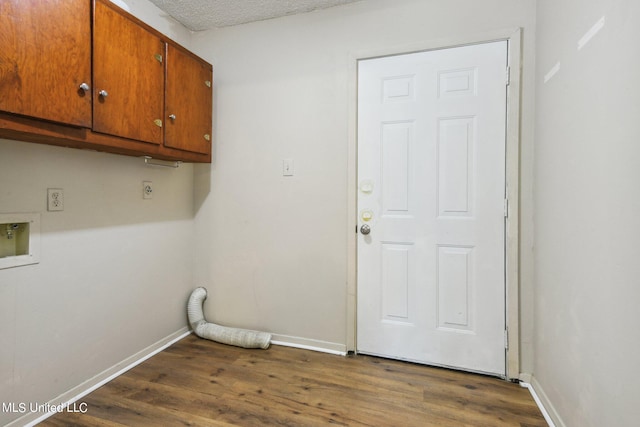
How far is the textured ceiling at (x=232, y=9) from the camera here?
211 cm

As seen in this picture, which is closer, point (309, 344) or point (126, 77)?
point (126, 77)

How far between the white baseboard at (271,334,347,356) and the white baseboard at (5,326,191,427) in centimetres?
80

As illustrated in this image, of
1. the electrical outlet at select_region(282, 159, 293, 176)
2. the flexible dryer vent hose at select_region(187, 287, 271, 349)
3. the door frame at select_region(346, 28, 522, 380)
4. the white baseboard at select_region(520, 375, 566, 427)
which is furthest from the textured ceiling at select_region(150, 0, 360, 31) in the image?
the white baseboard at select_region(520, 375, 566, 427)

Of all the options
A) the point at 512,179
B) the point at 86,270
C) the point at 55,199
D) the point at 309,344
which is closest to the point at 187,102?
the point at 55,199

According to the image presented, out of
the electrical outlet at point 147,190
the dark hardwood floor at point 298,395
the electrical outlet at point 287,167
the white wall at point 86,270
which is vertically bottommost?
the dark hardwood floor at point 298,395

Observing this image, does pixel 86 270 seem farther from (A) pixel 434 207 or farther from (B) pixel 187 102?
(A) pixel 434 207

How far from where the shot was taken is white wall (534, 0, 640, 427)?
101 centimetres

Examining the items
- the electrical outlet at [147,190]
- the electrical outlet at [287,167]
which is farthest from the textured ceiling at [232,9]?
the electrical outlet at [147,190]

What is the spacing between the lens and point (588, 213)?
1.25m

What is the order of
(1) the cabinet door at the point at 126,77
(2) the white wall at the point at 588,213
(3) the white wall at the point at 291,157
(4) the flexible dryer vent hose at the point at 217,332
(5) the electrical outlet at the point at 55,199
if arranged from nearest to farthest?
(2) the white wall at the point at 588,213 → (1) the cabinet door at the point at 126,77 → (5) the electrical outlet at the point at 55,199 → (3) the white wall at the point at 291,157 → (4) the flexible dryer vent hose at the point at 217,332

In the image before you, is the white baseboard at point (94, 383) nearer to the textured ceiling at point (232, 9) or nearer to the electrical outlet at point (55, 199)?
the electrical outlet at point (55, 199)

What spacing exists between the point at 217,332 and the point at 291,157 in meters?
1.44

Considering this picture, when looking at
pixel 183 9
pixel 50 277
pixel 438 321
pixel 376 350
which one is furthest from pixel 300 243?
pixel 183 9

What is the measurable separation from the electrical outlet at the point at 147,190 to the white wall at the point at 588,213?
2441mm
